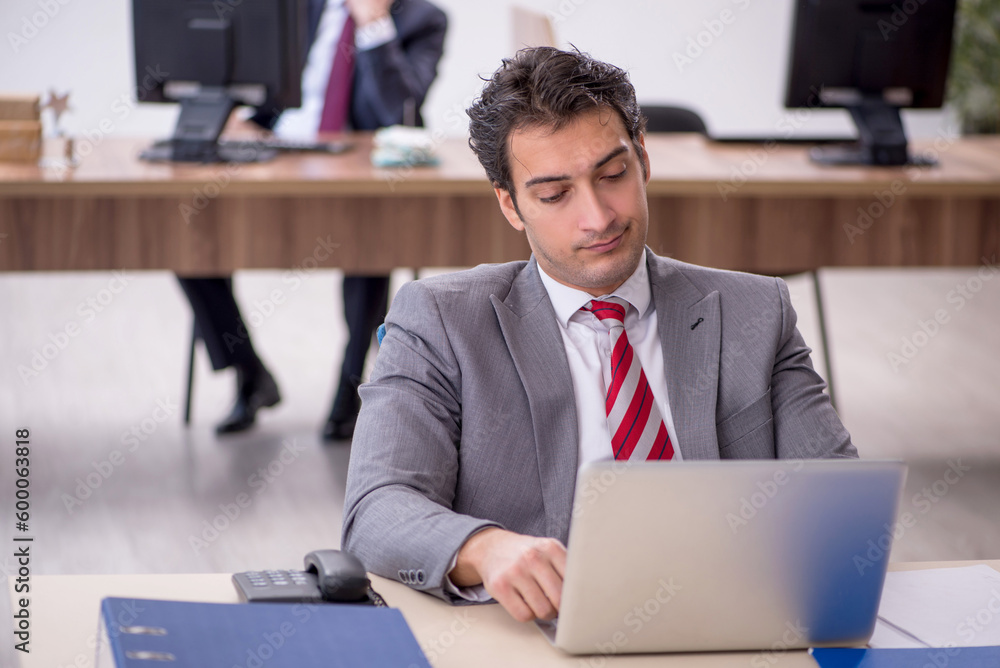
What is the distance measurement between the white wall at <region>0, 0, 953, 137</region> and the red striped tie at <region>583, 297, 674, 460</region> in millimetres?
4479

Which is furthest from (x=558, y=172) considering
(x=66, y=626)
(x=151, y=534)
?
(x=151, y=534)

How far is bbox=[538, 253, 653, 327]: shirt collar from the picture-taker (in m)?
1.46

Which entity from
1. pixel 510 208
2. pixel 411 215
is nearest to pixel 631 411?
pixel 510 208

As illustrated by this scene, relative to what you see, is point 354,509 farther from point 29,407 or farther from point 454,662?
point 29,407

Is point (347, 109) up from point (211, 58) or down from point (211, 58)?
down

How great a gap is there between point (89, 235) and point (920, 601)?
2.36 metres

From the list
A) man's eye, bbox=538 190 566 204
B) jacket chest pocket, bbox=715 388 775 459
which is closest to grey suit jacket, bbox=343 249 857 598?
jacket chest pocket, bbox=715 388 775 459

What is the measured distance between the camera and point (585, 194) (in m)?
1.37

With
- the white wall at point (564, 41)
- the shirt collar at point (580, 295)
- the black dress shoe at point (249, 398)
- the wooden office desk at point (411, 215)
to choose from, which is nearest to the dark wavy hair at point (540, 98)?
the shirt collar at point (580, 295)

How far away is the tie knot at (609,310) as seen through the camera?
1.45m

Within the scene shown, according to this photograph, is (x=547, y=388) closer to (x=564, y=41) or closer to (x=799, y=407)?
(x=799, y=407)

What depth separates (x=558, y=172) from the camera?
136 cm

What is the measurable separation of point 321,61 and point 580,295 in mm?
2478

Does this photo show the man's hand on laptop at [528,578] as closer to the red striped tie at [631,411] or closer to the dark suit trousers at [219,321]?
the red striped tie at [631,411]
